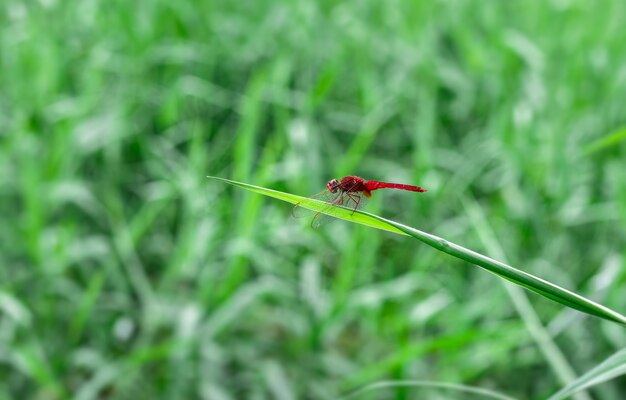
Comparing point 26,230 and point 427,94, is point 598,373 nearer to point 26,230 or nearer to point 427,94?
point 26,230

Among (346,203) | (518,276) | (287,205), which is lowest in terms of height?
(518,276)

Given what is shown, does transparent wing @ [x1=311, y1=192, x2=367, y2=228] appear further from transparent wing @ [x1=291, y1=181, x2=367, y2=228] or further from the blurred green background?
the blurred green background

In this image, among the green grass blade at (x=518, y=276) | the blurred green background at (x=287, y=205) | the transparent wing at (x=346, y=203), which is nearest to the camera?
the green grass blade at (x=518, y=276)

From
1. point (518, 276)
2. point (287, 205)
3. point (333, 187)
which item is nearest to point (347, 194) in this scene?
point (333, 187)

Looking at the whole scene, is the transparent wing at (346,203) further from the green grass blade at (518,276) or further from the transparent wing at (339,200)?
the green grass blade at (518,276)

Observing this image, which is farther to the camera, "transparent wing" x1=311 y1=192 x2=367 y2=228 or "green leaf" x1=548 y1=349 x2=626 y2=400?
"transparent wing" x1=311 y1=192 x2=367 y2=228

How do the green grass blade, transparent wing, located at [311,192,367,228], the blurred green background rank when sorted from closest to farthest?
the green grass blade → transparent wing, located at [311,192,367,228] → the blurred green background

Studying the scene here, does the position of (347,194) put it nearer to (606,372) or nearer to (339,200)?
(339,200)

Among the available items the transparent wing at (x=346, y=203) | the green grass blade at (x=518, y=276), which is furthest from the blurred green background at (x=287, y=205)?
the green grass blade at (x=518, y=276)

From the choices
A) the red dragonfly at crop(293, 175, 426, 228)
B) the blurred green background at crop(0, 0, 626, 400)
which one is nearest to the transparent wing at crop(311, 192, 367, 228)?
the red dragonfly at crop(293, 175, 426, 228)
